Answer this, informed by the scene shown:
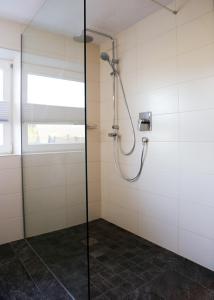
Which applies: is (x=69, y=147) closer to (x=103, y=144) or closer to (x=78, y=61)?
(x=78, y=61)

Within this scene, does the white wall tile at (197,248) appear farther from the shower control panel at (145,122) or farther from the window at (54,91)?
the window at (54,91)

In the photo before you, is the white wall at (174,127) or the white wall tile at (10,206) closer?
the white wall at (174,127)

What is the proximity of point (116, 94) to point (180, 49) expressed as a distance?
3.00 feet

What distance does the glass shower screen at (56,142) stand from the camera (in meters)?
1.61

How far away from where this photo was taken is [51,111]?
195 cm

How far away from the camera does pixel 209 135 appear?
1.83 meters

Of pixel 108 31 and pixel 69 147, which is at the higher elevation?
pixel 108 31

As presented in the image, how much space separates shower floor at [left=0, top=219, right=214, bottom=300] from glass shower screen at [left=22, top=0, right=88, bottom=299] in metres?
0.01

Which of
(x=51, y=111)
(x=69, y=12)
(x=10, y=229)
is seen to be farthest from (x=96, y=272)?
(x=69, y=12)

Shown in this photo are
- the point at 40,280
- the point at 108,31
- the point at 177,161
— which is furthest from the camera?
the point at 108,31

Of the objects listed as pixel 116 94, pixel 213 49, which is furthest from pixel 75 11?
pixel 116 94

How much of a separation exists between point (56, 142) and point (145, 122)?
3.03 feet

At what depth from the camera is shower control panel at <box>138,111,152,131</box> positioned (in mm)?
2305

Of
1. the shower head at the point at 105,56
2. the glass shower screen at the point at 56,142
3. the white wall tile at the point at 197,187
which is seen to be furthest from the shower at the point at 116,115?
the glass shower screen at the point at 56,142
